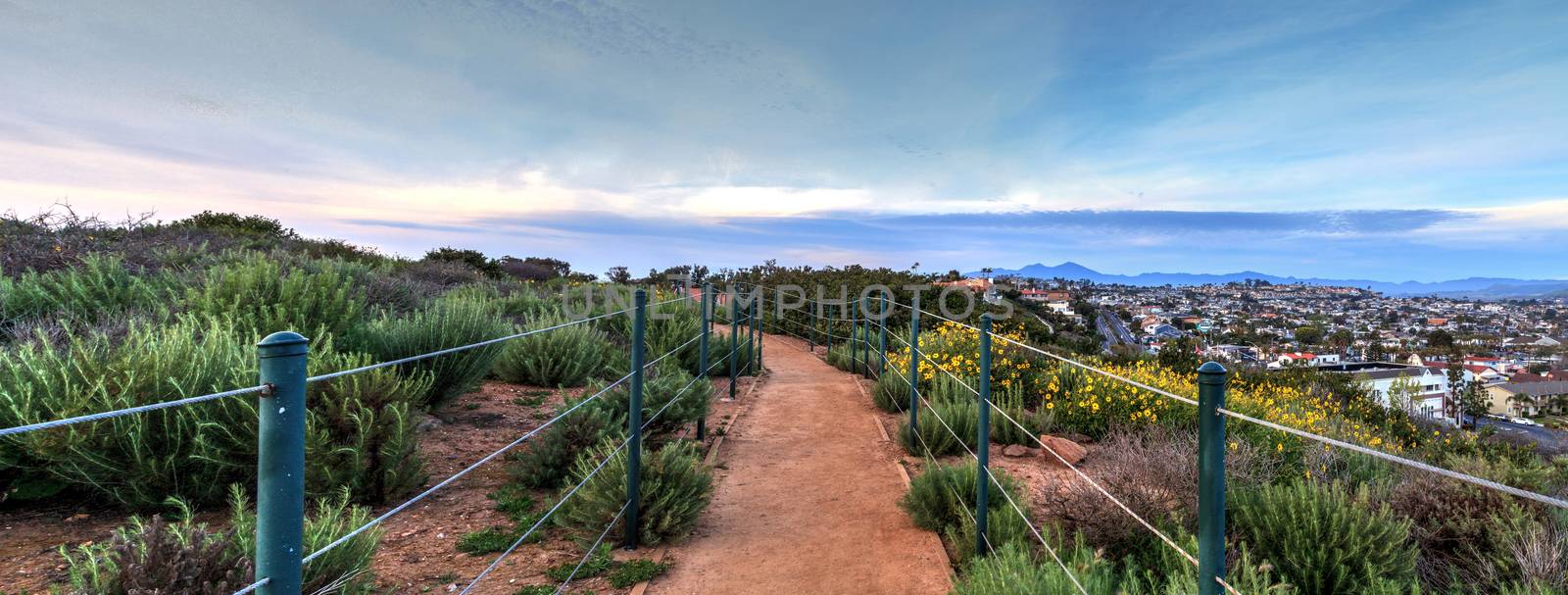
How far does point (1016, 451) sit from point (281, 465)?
5.64 metres

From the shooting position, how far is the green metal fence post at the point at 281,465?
1.38m

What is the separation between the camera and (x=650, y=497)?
13.4 ft

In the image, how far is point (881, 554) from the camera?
3.92 meters

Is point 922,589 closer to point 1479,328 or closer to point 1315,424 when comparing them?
point 1315,424

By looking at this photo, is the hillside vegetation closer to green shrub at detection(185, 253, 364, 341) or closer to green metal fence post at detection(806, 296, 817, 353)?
green shrub at detection(185, 253, 364, 341)

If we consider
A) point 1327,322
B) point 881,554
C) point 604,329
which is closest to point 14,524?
point 881,554

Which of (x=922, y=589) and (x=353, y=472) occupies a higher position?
(x=353, y=472)

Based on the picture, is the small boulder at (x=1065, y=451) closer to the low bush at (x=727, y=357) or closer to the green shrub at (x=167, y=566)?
the low bush at (x=727, y=357)

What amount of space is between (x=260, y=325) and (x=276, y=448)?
550cm

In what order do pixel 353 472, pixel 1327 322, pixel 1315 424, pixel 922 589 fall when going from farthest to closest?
pixel 1327 322, pixel 1315 424, pixel 353 472, pixel 922 589

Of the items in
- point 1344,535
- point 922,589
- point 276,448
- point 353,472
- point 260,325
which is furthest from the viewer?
point 260,325

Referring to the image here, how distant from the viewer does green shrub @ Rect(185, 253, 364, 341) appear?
575 centimetres

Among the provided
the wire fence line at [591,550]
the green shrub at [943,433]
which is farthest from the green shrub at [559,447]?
the green shrub at [943,433]

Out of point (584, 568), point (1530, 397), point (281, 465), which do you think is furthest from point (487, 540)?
point (1530, 397)
